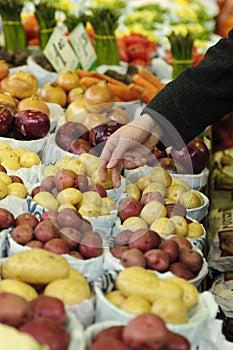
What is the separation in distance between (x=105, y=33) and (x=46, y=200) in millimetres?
2472

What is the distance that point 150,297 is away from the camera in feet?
4.77

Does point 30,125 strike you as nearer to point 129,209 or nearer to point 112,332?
point 129,209

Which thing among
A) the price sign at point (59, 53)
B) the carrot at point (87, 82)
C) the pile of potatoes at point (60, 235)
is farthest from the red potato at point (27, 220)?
the price sign at point (59, 53)

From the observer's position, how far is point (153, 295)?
1455 mm

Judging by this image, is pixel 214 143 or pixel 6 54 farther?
pixel 214 143

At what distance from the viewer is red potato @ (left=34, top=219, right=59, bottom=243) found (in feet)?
5.53

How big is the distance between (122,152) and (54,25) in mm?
2409

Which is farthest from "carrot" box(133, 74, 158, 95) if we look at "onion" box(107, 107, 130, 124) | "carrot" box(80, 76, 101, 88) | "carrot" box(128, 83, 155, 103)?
"onion" box(107, 107, 130, 124)

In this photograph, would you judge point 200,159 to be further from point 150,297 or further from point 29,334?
point 29,334

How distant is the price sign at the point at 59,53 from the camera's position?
3615 millimetres

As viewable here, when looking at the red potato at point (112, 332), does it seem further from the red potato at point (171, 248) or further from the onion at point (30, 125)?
the onion at point (30, 125)

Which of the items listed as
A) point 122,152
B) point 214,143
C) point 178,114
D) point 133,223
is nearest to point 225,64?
point 178,114

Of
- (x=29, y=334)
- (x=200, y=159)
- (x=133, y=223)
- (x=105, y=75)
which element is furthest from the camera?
(x=105, y=75)

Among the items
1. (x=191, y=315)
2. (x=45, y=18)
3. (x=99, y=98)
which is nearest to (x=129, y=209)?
(x=191, y=315)
